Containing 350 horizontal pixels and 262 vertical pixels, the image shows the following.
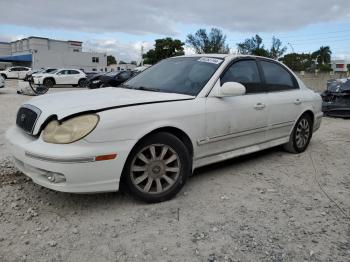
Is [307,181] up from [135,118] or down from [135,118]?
down

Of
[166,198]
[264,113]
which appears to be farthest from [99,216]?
[264,113]

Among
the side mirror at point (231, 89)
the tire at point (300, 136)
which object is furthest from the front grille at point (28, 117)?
the tire at point (300, 136)

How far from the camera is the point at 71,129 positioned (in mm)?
3193

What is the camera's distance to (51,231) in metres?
3.06

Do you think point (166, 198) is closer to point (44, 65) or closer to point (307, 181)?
point (307, 181)

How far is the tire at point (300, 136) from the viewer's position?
566 cm

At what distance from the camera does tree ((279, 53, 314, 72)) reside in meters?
66.1

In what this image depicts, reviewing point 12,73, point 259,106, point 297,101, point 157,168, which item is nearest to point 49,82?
point 12,73

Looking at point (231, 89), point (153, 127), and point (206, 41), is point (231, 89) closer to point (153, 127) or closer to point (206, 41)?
point (153, 127)

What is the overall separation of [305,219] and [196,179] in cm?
142

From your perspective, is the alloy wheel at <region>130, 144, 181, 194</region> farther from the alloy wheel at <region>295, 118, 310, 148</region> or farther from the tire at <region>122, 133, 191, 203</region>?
the alloy wheel at <region>295, 118, 310, 148</region>

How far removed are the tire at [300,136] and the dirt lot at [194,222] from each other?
41.3 inches

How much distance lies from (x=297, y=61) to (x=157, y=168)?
70.8 m

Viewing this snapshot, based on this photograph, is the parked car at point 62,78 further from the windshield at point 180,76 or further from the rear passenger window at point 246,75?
the rear passenger window at point 246,75
